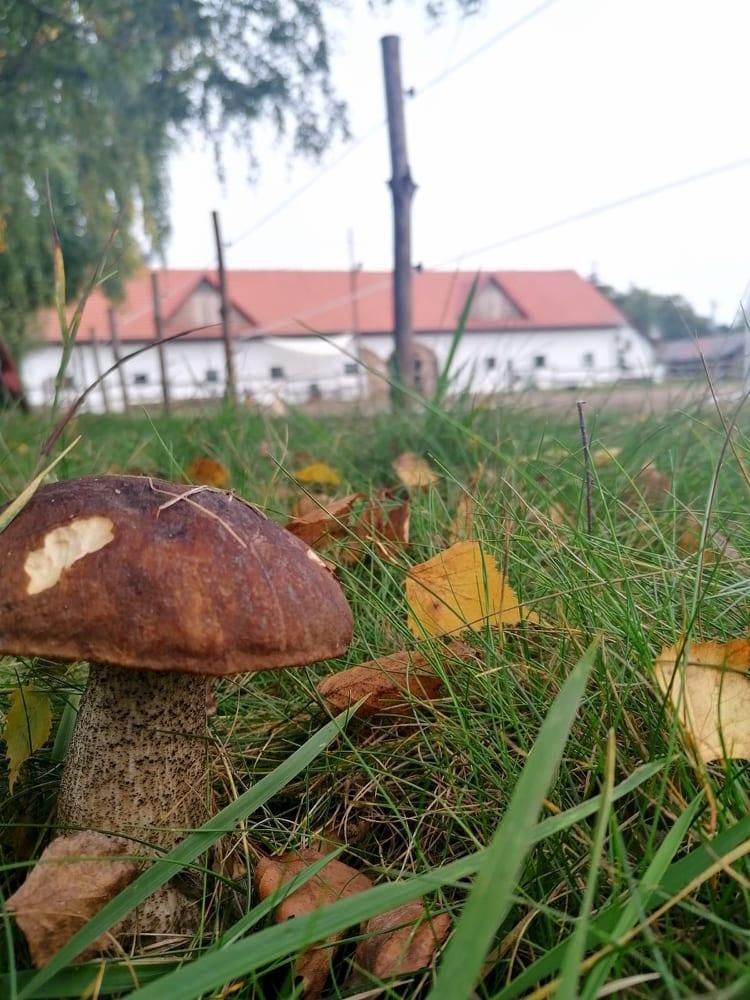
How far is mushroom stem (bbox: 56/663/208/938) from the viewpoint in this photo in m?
0.86

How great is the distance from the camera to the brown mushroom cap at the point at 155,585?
2.29ft

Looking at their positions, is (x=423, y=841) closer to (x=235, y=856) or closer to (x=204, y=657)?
(x=235, y=856)

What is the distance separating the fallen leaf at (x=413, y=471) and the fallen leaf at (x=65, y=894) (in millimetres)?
918

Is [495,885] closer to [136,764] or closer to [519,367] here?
[136,764]

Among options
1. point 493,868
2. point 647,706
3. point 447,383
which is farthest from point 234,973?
point 447,383

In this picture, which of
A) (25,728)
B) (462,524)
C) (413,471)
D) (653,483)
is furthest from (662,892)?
(653,483)

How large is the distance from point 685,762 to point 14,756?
797 mm

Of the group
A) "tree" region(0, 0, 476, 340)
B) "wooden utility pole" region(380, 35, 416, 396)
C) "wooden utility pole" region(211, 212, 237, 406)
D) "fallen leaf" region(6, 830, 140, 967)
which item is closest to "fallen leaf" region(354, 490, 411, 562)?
"fallen leaf" region(6, 830, 140, 967)

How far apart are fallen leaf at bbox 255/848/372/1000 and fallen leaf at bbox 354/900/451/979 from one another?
39mm

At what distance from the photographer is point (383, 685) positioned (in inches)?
39.6

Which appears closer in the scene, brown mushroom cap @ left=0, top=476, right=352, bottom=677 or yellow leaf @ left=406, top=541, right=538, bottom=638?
brown mushroom cap @ left=0, top=476, right=352, bottom=677

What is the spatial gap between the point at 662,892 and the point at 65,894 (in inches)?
21.1

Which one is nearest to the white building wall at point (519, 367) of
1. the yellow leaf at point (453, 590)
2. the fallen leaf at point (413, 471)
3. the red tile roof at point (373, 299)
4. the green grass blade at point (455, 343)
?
the green grass blade at point (455, 343)

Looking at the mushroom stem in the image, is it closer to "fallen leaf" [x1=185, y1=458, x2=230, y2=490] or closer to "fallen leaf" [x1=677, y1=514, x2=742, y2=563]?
"fallen leaf" [x1=677, y1=514, x2=742, y2=563]
